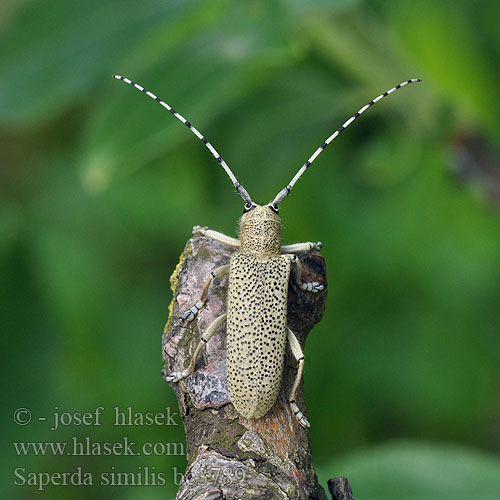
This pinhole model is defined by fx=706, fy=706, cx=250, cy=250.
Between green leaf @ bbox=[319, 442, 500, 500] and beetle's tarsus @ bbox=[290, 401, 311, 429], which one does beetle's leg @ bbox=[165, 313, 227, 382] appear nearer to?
beetle's tarsus @ bbox=[290, 401, 311, 429]

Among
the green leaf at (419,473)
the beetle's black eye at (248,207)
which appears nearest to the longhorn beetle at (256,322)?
the beetle's black eye at (248,207)

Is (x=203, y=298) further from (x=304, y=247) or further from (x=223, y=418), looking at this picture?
(x=304, y=247)

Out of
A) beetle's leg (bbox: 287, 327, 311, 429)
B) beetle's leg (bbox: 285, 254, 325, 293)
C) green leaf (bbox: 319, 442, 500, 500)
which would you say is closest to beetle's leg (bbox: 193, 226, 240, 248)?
beetle's leg (bbox: 285, 254, 325, 293)

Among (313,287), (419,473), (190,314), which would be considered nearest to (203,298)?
(190,314)

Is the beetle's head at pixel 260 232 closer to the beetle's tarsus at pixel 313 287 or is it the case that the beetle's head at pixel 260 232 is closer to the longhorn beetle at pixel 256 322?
the longhorn beetle at pixel 256 322

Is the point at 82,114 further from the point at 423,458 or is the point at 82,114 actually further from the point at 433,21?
the point at 423,458
